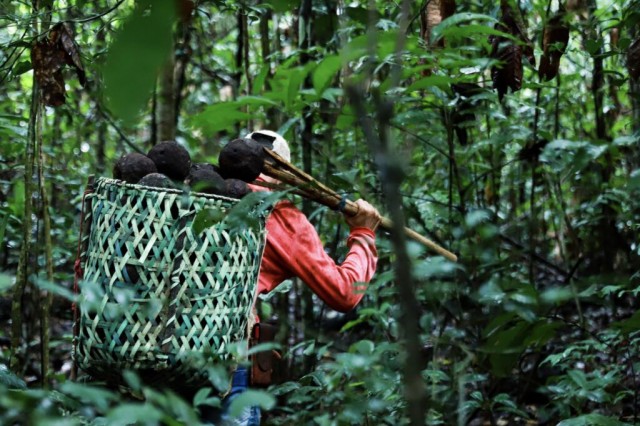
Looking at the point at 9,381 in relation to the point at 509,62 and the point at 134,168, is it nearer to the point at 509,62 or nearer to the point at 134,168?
the point at 134,168

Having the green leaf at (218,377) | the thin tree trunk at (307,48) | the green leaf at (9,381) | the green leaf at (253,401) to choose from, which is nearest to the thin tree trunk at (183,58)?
the thin tree trunk at (307,48)

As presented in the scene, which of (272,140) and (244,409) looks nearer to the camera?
(244,409)

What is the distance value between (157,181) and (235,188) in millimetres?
204

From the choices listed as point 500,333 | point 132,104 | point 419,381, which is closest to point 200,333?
point 500,333

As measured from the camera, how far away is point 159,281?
Result: 6.50 ft

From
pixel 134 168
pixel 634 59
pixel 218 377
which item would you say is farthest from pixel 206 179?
pixel 634 59

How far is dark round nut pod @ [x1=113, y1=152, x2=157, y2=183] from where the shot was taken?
2.16 m

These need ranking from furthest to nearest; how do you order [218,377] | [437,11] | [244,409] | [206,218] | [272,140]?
1. [437,11]
2. [272,140]
3. [244,409]
4. [206,218]
5. [218,377]

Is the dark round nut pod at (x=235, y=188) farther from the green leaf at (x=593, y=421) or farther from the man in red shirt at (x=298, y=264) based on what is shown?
the green leaf at (x=593, y=421)

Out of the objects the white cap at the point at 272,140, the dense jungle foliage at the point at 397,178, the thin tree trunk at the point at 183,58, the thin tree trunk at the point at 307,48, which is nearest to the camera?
the dense jungle foliage at the point at 397,178

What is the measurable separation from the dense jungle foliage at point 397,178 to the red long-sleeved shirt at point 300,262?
0.10 metres

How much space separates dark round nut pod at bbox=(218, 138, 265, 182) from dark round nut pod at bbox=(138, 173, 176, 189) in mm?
212

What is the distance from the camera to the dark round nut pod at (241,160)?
7.30 ft

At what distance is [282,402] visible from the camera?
452 cm
